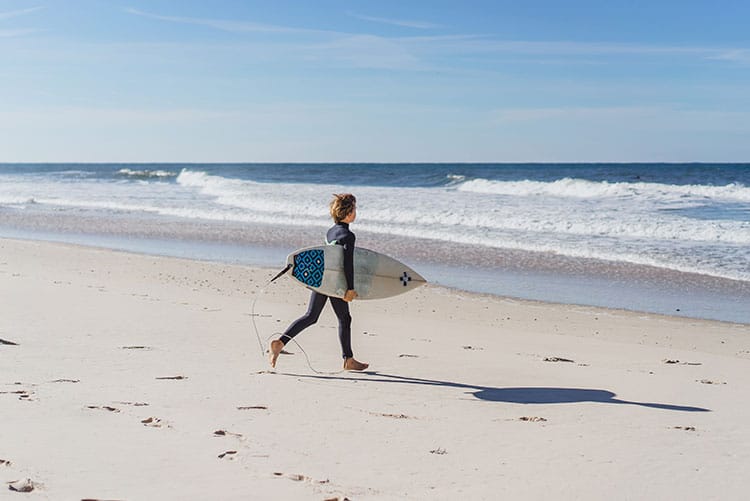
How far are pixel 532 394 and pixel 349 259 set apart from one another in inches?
66.2

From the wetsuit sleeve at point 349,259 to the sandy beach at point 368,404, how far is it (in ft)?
2.44

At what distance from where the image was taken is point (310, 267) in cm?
629

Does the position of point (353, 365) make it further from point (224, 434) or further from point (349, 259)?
point (224, 434)

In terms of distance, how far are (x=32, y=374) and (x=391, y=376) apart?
8.54ft

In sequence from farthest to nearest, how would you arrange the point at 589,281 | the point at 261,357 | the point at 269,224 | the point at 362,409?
the point at 269,224 < the point at 589,281 < the point at 261,357 < the point at 362,409

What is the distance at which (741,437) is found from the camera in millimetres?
4699

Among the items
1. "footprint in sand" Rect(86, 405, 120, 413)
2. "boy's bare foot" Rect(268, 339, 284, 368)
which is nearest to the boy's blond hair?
"boy's bare foot" Rect(268, 339, 284, 368)

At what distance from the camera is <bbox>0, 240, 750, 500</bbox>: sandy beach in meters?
3.72

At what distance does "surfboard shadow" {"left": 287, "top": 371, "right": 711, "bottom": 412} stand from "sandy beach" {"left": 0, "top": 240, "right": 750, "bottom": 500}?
30 mm

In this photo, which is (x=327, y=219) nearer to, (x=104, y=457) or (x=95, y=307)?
(x=95, y=307)

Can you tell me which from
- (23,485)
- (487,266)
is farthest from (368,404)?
(487,266)

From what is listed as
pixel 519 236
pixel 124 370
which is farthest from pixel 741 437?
pixel 519 236

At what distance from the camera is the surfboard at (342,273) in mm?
6184

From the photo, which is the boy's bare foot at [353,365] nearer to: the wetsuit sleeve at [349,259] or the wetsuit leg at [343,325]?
the wetsuit leg at [343,325]
